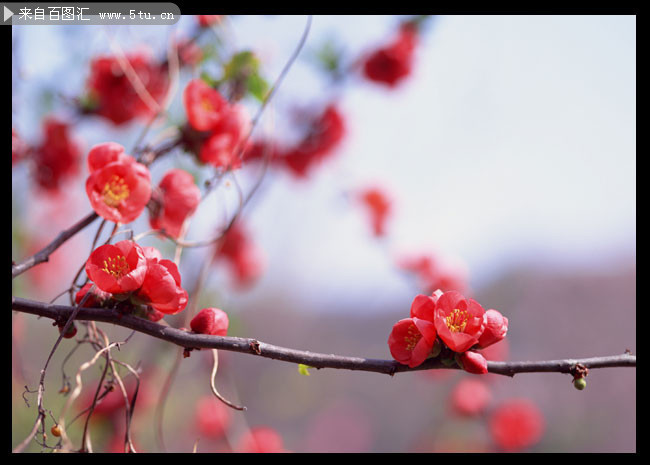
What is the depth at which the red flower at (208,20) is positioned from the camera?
1.17 m

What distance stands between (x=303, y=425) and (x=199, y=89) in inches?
141

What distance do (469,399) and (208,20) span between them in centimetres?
136

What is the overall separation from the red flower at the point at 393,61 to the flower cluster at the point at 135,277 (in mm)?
1127

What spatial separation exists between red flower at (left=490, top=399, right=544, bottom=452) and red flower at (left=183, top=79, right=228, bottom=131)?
139cm

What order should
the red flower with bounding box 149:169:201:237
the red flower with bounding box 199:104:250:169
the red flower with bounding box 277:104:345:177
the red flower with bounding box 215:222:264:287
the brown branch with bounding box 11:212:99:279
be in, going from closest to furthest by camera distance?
1. the brown branch with bounding box 11:212:99:279
2. the red flower with bounding box 149:169:201:237
3. the red flower with bounding box 199:104:250:169
4. the red flower with bounding box 277:104:345:177
5. the red flower with bounding box 215:222:264:287

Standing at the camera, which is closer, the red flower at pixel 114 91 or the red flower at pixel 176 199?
the red flower at pixel 176 199

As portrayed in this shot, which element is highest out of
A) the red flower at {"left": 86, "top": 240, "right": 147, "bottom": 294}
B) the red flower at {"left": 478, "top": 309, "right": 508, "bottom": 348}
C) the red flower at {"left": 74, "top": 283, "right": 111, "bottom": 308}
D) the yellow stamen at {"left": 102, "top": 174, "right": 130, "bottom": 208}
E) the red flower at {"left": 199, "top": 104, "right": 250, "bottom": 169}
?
the red flower at {"left": 199, "top": 104, "right": 250, "bottom": 169}

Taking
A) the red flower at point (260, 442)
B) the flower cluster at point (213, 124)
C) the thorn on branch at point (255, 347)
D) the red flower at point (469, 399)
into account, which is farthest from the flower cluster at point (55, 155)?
the red flower at point (469, 399)

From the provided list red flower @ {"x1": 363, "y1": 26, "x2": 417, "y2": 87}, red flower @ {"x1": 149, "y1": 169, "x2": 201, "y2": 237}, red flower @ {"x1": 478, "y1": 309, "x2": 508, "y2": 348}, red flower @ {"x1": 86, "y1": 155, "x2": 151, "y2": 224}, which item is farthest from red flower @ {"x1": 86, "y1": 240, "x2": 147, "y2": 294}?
red flower @ {"x1": 363, "y1": 26, "x2": 417, "y2": 87}

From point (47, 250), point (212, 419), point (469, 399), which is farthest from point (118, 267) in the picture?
point (469, 399)

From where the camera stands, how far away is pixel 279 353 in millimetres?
481

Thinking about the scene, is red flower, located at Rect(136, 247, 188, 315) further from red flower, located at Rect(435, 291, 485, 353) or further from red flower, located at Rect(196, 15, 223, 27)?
red flower, located at Rect(196, 15, 223, 27)

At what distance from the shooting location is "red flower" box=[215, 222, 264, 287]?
69.8 inches

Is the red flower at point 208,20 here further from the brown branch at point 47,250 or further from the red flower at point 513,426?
the red flower at point 513,426
